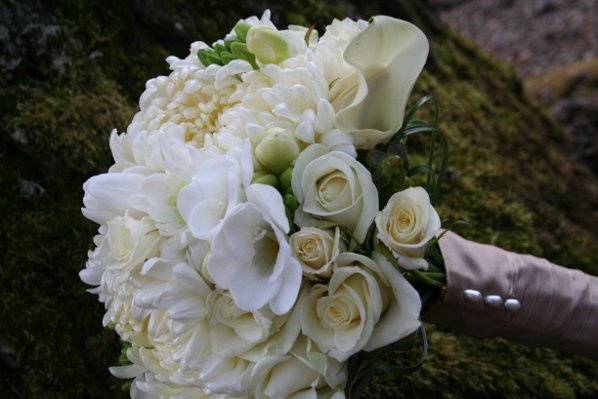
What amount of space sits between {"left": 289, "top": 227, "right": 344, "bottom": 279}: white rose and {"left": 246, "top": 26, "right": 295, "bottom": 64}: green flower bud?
0.25 meters

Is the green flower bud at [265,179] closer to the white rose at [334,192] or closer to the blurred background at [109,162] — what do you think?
the white rose at [334,192]

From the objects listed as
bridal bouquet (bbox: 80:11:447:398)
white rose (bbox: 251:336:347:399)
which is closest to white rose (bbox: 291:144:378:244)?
bridal bouquet (bbox: 80:11:447:398)

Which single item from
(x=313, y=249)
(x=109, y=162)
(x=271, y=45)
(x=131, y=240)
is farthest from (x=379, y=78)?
(x=109, y=162)

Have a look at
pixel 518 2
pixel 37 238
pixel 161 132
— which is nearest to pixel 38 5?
pixel 37 238

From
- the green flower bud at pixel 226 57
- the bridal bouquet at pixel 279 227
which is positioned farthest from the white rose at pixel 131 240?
the green flower bud at pixel 226 57

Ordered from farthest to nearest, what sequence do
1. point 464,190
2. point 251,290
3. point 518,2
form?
point 518,2 → point 464,190 → point 251,290

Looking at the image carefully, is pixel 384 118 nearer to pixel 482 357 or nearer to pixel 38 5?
pixel 482 357

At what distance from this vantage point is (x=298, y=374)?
914 millimetres

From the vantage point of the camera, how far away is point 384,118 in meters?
1.00

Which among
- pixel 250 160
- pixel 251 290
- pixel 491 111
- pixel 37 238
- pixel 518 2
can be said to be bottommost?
pixel 518 2

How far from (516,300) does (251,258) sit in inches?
18.8

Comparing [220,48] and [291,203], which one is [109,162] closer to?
[220,48]

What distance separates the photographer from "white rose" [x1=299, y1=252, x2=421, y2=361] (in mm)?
890

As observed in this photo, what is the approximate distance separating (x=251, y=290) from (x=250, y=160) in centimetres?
15
